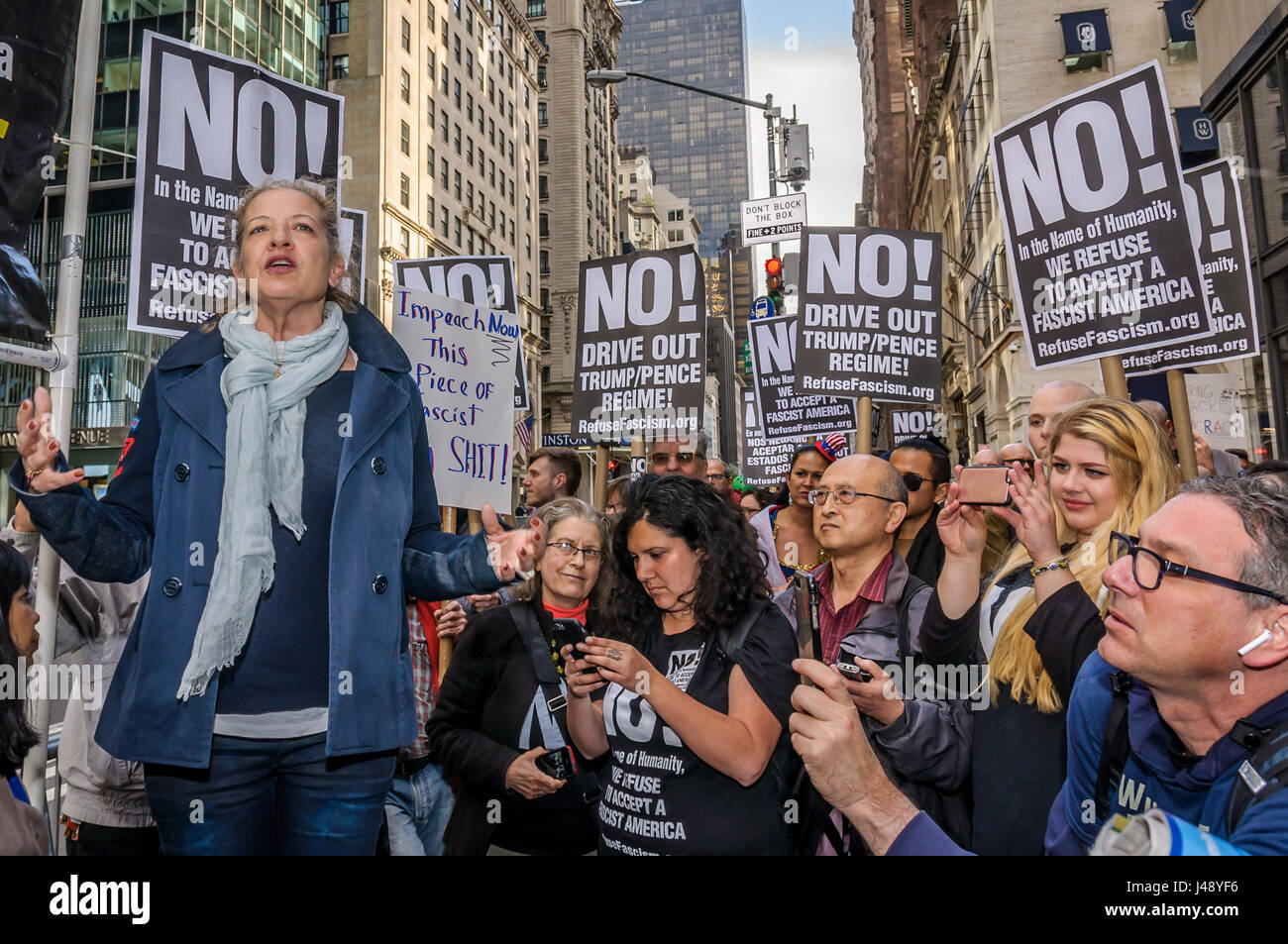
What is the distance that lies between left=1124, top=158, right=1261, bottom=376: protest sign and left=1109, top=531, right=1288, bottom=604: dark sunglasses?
3.43m

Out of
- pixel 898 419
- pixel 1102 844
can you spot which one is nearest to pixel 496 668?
pixel 1102 844

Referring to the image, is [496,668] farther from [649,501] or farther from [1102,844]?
[1102,844]

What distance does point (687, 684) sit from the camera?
2.98 metres

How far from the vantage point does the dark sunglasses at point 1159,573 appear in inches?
76.3

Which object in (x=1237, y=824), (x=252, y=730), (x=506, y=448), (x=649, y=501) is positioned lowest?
(x=1237, y=824)

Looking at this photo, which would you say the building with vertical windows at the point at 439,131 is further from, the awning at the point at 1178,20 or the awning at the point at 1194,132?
the awning at the point at 1178,20

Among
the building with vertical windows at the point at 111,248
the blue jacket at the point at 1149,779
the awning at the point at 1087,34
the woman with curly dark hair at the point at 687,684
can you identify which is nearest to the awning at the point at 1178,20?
the awning at the point at 1087,34

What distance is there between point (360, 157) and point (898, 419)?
3676cm

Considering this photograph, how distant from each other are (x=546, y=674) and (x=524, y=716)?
20 centimetres

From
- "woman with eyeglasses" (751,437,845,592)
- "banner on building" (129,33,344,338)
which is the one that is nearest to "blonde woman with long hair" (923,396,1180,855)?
"woman with eyeglasses" (751,437,845,592)

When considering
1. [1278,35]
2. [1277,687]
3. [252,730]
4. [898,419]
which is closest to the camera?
[1277,687]

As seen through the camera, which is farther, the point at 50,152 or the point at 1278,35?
the point at 1278,35

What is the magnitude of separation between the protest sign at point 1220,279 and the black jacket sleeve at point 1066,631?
2.92 m

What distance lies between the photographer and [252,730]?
2340 mm
